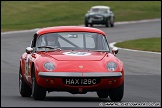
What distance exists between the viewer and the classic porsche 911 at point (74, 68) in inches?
461

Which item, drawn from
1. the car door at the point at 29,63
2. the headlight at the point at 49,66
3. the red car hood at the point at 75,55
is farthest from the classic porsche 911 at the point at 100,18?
the headlight at the point at 49,66

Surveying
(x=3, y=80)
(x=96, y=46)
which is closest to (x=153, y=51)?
(x=3, y=80)

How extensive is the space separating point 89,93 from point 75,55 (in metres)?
2.47

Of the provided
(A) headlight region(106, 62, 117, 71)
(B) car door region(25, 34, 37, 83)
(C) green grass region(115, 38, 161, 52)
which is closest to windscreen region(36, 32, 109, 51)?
(B) car door region(25, 34, 37, 83)

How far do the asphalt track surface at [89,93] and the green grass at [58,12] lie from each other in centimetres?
1171

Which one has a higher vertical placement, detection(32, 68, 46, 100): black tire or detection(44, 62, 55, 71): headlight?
detection(44, 62, 55, 71): headlight

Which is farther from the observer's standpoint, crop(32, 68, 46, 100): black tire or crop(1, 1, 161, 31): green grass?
crop(1, 1, 161, 31): green grass

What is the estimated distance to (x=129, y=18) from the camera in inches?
2307

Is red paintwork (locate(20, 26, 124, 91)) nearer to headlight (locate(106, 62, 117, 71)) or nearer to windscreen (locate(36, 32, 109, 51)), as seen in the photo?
headlight (locate(106, 62, 117, 71))

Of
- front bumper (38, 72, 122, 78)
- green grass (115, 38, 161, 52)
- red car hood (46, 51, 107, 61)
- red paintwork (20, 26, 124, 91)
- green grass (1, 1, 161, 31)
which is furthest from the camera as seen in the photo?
green grass (1, 1, 161, 31)

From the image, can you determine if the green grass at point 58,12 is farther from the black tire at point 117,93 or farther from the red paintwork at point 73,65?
the black tire at point 117,93

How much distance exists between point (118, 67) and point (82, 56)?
2.16 ft

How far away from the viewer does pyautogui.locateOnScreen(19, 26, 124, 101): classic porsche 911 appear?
38.4 feet

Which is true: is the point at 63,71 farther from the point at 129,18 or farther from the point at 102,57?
the point at 129,18
